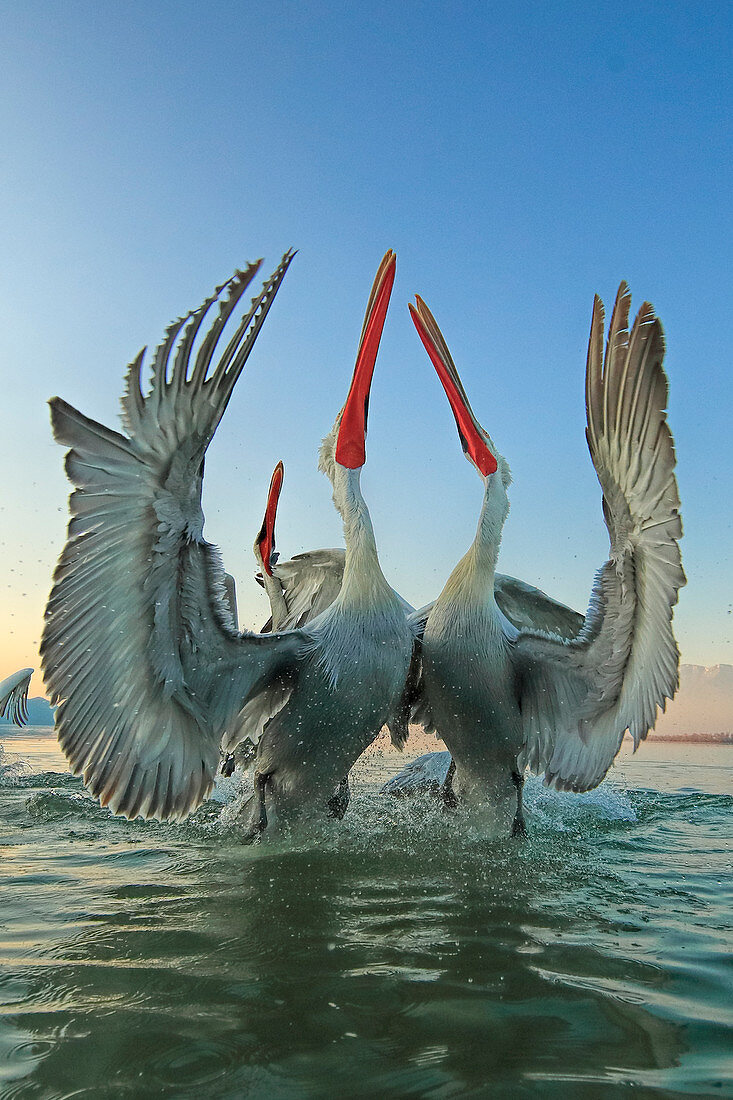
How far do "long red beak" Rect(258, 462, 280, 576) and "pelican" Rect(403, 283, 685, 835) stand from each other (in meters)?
2.09

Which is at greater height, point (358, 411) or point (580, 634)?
point (358, 411)

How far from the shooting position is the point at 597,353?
4637mm

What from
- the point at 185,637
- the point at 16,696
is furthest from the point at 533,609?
the point at 16,696

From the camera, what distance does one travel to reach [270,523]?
288 inches

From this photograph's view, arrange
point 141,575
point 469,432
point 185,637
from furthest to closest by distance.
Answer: point 469,432
point 185,637
point 141,575

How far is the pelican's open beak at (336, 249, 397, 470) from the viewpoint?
5273 millimetres

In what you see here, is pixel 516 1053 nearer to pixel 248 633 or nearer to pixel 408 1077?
pixel 408 1077

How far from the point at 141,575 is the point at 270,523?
11.2 feet

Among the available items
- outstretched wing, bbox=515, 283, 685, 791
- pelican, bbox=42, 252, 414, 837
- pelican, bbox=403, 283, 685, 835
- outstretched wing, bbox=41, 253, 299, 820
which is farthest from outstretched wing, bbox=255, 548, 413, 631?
outstretched wing, bbox=41, 253, 299, 820

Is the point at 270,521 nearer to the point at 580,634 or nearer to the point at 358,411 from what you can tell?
the point at 358,411

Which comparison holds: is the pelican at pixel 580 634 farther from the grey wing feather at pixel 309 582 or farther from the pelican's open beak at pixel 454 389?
the grey wing feather at pixel 309 582

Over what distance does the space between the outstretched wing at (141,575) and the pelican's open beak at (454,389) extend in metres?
2.02

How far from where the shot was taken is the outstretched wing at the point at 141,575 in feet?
12.4

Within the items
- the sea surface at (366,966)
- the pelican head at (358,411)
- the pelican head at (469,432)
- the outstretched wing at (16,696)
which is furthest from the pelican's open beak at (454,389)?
the outstretched wing at (16,696)
